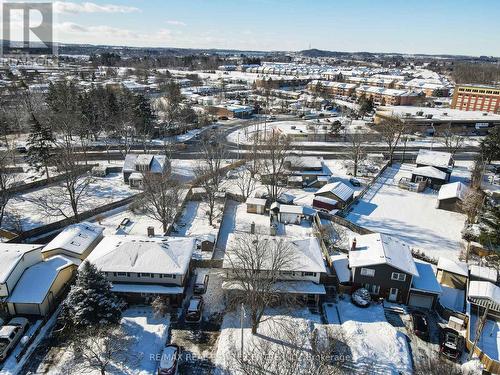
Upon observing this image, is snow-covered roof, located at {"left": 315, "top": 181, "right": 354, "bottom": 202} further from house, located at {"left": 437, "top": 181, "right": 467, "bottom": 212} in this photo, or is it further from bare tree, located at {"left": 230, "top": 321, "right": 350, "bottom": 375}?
bare tree, located at {"left": 230, "top": 321, "right": 350, "bottom": 375}

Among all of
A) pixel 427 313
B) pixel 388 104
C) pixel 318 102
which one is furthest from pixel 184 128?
pixel 388 104

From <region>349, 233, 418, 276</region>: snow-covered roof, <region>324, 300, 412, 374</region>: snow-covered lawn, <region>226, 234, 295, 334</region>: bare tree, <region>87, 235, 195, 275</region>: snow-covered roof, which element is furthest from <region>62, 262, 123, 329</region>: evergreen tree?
<region>349, 233, 418, 276</region>: snow-covered roof

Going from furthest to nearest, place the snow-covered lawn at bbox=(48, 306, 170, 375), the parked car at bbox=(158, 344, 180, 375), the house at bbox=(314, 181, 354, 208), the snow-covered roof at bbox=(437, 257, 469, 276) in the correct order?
1. the house at bbox=(314, 181, 354, 208)
2. the snow-covered roof at bbox=(437, 257, 469, 276)
3. the snow-covered lawn at bbox=(48, 306, 170, 375)
4. the parked car at bbox=(158, 344, 180, 375)

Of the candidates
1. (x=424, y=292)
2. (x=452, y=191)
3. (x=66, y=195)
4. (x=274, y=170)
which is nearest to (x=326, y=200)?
(x=274, y=170)

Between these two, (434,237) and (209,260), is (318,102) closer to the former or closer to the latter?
(434,237)

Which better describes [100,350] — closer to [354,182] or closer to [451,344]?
[451,344]
